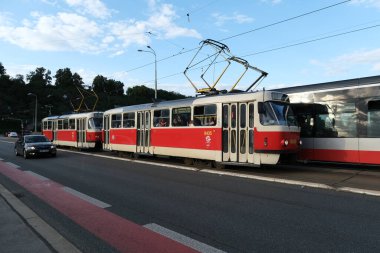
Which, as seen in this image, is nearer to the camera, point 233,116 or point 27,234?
point 27,234

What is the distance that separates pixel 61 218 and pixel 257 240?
3.93 metres

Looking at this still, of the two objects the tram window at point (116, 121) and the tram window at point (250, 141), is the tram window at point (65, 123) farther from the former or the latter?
the tram window at point (250, 141)

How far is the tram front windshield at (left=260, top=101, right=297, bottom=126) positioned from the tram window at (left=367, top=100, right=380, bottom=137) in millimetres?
2445

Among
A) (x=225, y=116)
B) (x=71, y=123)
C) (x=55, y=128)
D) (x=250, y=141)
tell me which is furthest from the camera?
(x=55, y=128)

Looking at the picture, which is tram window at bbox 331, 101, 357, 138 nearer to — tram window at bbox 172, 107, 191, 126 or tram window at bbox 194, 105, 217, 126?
tram window at bbox 194, 105, 217, 126

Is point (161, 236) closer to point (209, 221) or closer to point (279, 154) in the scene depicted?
point (209, 221)

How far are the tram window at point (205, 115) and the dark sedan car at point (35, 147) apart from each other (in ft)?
36.7

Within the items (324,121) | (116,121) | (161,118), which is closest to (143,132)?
(161,118)

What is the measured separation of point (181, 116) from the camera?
17328 mm

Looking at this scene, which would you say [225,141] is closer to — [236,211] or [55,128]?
[236,211]

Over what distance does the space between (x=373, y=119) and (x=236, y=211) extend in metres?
7.55

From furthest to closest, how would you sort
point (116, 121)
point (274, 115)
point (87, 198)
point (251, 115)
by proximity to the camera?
point (116, 121) < point (251, 115) < point (274, 115) < point (87, 198)

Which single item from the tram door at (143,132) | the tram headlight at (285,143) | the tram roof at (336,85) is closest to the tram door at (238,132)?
the tram headlight at (285,143)

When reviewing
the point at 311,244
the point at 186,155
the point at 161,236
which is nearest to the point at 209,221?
the point at 161,236
